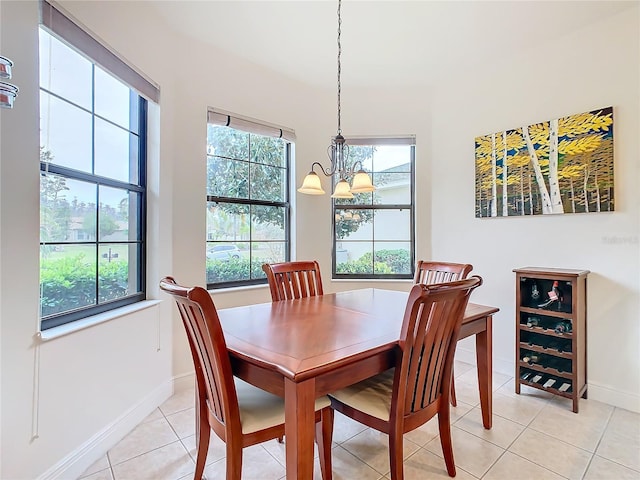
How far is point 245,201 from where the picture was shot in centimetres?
301

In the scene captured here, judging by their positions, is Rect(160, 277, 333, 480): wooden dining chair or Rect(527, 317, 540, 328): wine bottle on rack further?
Rect(527, 317, 540, 328): wine bottle on rack

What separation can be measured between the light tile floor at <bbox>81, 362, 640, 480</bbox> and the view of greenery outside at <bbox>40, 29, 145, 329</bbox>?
2.74ft

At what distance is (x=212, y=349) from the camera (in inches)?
47.9

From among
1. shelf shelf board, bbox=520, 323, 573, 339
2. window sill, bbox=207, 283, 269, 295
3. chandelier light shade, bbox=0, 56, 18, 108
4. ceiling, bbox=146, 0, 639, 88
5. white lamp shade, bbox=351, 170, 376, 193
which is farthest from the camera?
window sill, bbox=207, 283, 269, 295

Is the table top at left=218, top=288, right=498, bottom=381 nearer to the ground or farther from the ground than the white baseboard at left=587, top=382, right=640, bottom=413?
farther from the ground

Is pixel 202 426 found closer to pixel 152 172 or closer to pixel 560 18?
pixel 152 172

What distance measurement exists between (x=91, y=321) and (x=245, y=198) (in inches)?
62.9

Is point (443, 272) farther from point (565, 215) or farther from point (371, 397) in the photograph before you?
point (371, 397)

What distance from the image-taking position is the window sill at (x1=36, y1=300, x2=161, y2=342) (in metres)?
1.53

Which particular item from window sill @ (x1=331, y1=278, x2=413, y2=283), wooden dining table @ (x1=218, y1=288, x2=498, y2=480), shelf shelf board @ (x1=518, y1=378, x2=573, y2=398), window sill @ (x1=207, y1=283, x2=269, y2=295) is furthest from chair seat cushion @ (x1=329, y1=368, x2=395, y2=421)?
window sill @ (x1=331, y1=278, x2=413, y2=283)

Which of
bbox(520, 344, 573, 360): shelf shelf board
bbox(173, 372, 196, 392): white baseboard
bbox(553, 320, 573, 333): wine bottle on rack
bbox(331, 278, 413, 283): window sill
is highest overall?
bbox(331, 278, 413, 283): window sill

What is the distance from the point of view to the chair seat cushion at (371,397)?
1434 mm

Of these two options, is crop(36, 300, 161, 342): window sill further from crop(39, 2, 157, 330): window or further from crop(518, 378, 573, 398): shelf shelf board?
crop(518, 378, 573, 398): shelf shelf board

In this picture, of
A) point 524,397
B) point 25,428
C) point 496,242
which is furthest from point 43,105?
point 524,397
